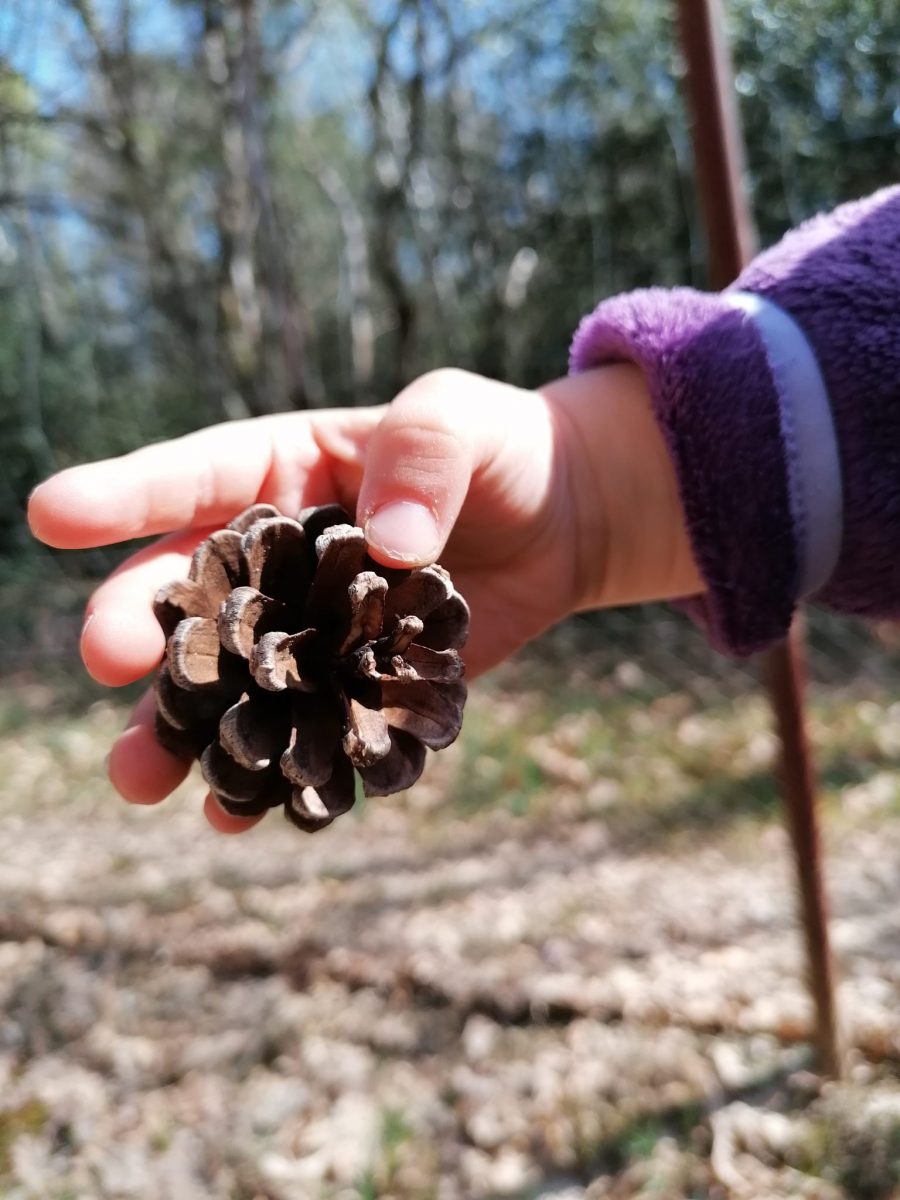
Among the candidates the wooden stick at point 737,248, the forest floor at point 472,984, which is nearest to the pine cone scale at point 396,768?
the wooden stick at point 737,248

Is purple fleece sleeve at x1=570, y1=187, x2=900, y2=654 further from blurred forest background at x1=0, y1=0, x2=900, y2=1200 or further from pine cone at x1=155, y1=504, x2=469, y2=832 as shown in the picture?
blurred forest background at x1=0, y1=0, x2=900, y2=1200

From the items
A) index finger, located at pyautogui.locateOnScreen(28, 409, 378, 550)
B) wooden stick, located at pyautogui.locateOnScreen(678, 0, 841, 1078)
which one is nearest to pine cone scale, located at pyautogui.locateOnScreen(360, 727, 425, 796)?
index finger, located at pyautogui.locateOnScreen(28, 409, 378, 550)

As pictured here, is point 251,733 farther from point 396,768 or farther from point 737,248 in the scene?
point 737,248

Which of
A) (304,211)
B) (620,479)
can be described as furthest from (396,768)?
(304,211)

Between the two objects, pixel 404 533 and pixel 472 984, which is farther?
pixel 472 984

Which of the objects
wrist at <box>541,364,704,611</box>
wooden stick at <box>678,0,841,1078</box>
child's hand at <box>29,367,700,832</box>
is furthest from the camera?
wooden stick at <box>678,0,841,1078</box>

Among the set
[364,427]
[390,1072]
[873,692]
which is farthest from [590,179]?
[390,1072]

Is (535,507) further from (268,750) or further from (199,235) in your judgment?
(199,235)
